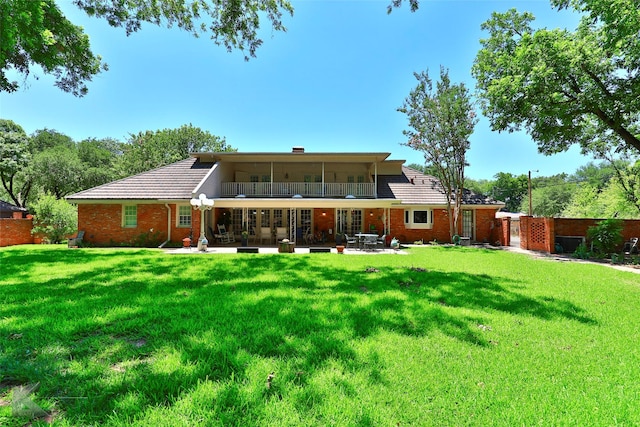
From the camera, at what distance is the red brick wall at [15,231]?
639 inches

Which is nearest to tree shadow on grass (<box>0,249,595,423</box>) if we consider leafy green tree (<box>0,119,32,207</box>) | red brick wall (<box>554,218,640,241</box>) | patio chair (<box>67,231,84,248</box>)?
patio chair (<box>67,231,84,248</box>)

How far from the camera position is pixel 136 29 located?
988 cm

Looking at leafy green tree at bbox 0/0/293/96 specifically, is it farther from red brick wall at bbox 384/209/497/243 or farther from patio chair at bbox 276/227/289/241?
red brick wall at bbox 384/209/497/243

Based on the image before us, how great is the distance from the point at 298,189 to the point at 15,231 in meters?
17.2

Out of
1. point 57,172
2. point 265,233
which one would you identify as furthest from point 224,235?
point 57,172

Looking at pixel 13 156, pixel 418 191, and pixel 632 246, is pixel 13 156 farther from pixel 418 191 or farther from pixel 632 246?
pixel 632 246

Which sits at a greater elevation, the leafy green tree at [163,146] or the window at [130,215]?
the leafy green tree at [163,146]

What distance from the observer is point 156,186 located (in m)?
16.7

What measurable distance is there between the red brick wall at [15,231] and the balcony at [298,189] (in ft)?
39.4

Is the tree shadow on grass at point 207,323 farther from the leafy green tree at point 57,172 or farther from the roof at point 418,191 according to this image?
the leafy green tree at point 57,172

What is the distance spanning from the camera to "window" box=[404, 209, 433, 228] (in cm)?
1852

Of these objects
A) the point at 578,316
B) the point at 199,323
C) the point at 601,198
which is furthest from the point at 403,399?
the point at 601,198

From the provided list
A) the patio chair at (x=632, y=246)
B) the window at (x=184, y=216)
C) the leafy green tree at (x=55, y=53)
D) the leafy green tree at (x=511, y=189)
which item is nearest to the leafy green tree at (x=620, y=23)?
the patio chair at (x=632, y=246)

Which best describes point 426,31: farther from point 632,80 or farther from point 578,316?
point 578,316
